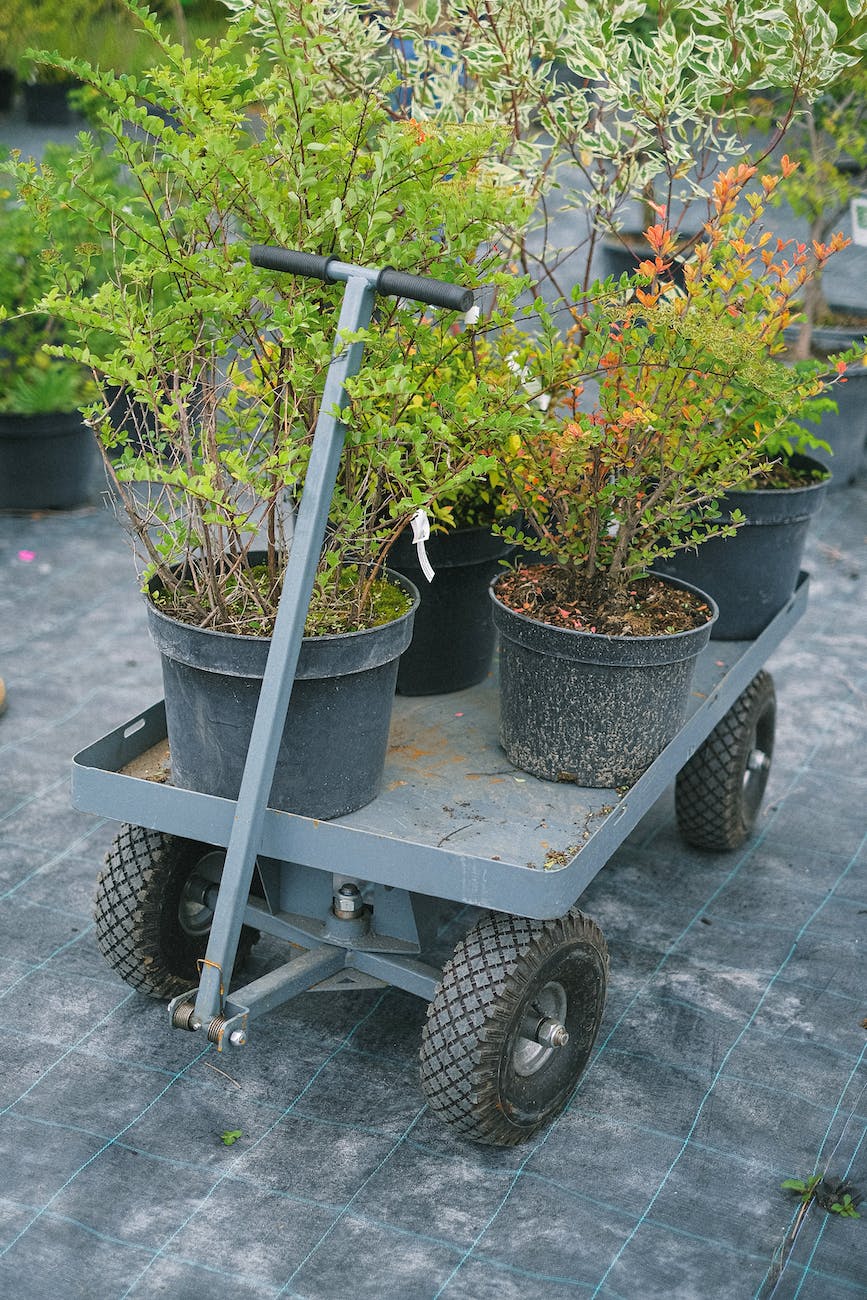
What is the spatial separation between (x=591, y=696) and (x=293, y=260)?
95cm

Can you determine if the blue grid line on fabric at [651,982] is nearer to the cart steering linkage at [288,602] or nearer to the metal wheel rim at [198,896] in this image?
the cart steering linkage at [288,602]

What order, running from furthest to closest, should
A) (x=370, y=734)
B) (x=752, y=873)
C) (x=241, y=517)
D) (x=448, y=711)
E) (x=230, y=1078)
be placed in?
(x=752, y=873), (x=448, y=711), (x=230, y=1078), (x=370, y=734), (x=241, y=517)

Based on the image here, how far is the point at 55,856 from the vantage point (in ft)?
10.9

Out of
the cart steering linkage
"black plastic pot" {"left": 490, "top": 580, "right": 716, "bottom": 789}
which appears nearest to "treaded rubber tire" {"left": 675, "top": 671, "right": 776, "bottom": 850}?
"black plastic pot" {"left": 490, "top": 580, "right": 716, "bottom": 789}

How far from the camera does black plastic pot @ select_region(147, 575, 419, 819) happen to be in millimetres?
2336

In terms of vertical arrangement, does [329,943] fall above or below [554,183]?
below

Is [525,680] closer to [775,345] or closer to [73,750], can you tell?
[775,345]

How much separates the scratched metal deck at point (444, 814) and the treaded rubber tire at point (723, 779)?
0.39 metres

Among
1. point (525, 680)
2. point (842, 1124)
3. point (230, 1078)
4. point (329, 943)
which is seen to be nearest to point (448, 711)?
point (525, 680)

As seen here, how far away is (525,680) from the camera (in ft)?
8.71

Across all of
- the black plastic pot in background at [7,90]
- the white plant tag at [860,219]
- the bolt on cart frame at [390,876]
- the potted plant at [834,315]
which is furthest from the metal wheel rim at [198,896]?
the black plastic pot in background at [7,90]

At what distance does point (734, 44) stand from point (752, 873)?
75.0 inches

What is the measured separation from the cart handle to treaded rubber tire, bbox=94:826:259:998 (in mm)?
1069

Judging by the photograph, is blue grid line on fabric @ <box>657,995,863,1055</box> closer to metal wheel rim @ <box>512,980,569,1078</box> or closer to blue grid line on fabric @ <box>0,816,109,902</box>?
metal wheel rim @ <box>512,980,569,1078</box>
